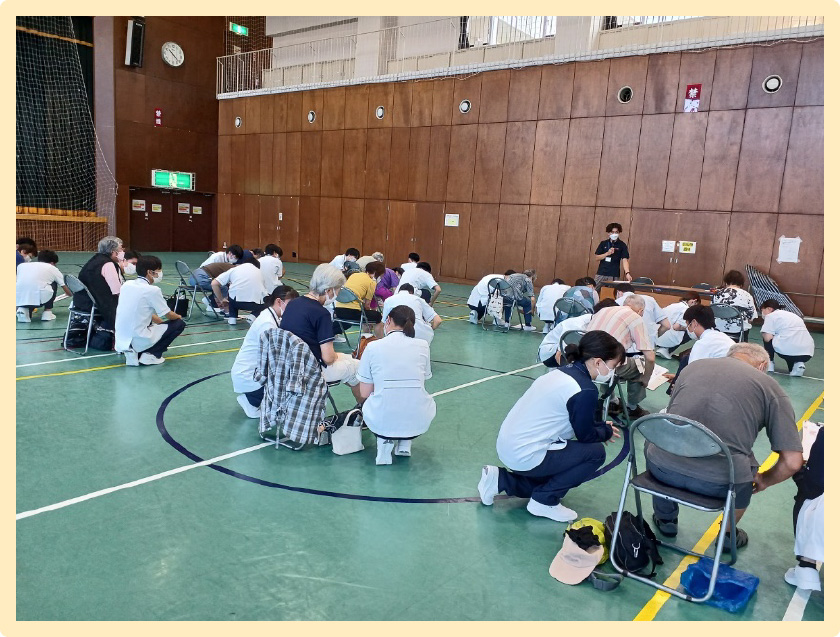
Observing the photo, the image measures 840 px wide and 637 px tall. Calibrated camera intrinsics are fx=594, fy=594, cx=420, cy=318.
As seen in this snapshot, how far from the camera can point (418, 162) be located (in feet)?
58.3

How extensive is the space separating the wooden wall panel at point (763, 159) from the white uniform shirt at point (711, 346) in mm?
9532

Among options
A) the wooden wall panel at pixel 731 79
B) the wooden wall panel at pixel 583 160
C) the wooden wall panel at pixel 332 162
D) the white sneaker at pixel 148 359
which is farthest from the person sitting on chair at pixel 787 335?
the wooden wall panel at pixel 332 162

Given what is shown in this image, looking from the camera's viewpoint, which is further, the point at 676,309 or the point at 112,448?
the point at 676,309

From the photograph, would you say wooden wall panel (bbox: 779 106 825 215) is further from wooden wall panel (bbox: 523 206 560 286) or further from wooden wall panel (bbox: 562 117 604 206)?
wooden wall panel (bbox: 523 206 560 286)

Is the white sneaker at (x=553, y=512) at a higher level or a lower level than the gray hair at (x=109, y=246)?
lower

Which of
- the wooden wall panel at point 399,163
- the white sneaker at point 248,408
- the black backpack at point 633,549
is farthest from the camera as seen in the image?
the wooden wall panel at point 399,163

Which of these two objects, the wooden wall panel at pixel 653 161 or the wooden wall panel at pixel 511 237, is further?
the wooden wall panel at pixel 511 237

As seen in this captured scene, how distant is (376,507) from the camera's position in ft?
12.4

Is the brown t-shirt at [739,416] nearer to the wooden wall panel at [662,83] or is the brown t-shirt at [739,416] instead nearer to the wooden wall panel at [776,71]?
the wooden wall panel at [776,71]

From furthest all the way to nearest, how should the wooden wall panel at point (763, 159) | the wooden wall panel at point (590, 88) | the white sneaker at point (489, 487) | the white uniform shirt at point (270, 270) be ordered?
the wooden wall panel at point (590, 88)
the wooden wall panel at point (763, 159)
the white uniform shirt at point (270, 270)
the white sneaker at point (489, 487)

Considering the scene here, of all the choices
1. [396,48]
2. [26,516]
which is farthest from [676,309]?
[396,48]

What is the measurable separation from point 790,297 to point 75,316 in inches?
520

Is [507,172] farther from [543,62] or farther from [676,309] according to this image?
[676,309]

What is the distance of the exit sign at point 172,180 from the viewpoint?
2153 cm
